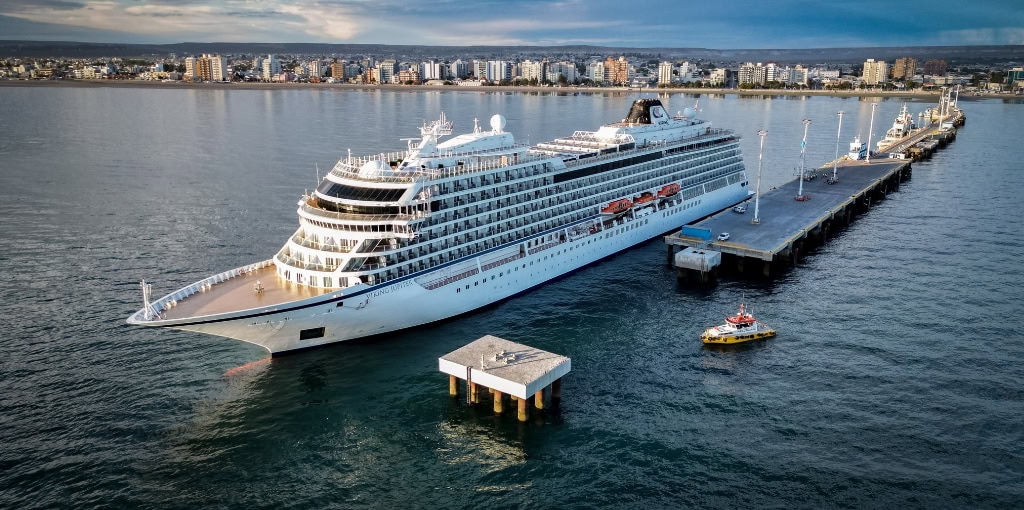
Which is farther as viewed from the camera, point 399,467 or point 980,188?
point 980,188

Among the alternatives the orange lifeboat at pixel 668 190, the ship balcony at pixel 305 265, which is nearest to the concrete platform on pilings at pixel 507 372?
the ship balcony at pixel 305 265

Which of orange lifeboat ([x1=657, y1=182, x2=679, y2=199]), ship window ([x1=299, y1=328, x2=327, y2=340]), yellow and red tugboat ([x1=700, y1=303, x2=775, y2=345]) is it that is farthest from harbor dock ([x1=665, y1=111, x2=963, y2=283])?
ship window ([x1=299, y1=328, x2=327, y2=340])

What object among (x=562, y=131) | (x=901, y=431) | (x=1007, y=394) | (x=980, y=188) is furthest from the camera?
(x=562, y=131)

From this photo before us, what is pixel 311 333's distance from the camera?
38.8 meters

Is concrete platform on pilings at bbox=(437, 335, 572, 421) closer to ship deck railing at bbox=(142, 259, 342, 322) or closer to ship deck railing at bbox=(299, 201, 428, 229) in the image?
ship deck railing at bbox=(142, 259, 342, 322)

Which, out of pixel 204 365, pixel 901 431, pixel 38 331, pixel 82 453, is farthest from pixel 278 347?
pixel 901 431

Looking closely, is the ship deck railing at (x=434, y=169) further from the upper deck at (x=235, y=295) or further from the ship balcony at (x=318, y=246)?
the upper deck at (x=235, y=295)

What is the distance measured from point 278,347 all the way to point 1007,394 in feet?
124

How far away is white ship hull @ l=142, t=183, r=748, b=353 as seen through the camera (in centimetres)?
3641

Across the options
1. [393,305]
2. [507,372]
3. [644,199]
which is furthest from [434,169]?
[644,199]

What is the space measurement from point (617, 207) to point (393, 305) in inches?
989

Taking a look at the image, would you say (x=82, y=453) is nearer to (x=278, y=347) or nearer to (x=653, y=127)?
(x=278, y=347)

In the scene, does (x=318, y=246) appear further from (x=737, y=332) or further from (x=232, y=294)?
(x=737, y=332)

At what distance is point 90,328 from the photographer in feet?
136
